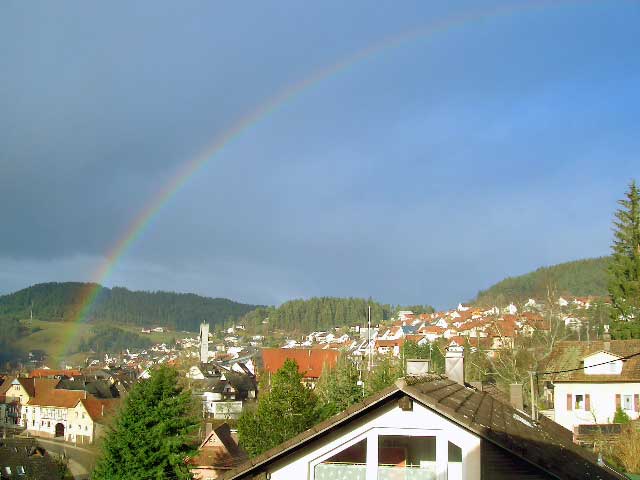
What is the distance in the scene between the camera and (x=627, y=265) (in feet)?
173

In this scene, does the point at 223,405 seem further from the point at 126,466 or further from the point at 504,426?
the point at 504,426

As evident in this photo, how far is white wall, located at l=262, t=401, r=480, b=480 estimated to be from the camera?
32.4 feet

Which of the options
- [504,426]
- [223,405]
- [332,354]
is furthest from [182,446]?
[332,354]

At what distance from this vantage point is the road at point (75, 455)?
216 feet

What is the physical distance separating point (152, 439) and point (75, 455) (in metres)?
58.0

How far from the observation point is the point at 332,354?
113 meters

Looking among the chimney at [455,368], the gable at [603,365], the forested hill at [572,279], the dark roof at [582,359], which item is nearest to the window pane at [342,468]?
the chimney at [455,368]

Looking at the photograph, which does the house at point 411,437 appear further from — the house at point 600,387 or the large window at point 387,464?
the house at point 600,387

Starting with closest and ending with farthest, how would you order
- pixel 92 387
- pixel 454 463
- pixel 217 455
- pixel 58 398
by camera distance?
1. pixel 454 463
2. pixel 217 455
3. pixel 58 398
4. pixel 92 387

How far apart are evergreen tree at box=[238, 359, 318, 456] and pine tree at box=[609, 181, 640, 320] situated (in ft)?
87.6

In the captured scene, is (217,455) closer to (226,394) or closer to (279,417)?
(279,417)

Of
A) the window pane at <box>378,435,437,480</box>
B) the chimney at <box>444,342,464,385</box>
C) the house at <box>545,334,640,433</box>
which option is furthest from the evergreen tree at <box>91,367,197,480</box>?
the house at <box>545,334,640,433</box>

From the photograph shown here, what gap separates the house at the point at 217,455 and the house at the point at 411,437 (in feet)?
90.6

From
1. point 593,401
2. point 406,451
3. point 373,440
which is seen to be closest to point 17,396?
point 593,401
